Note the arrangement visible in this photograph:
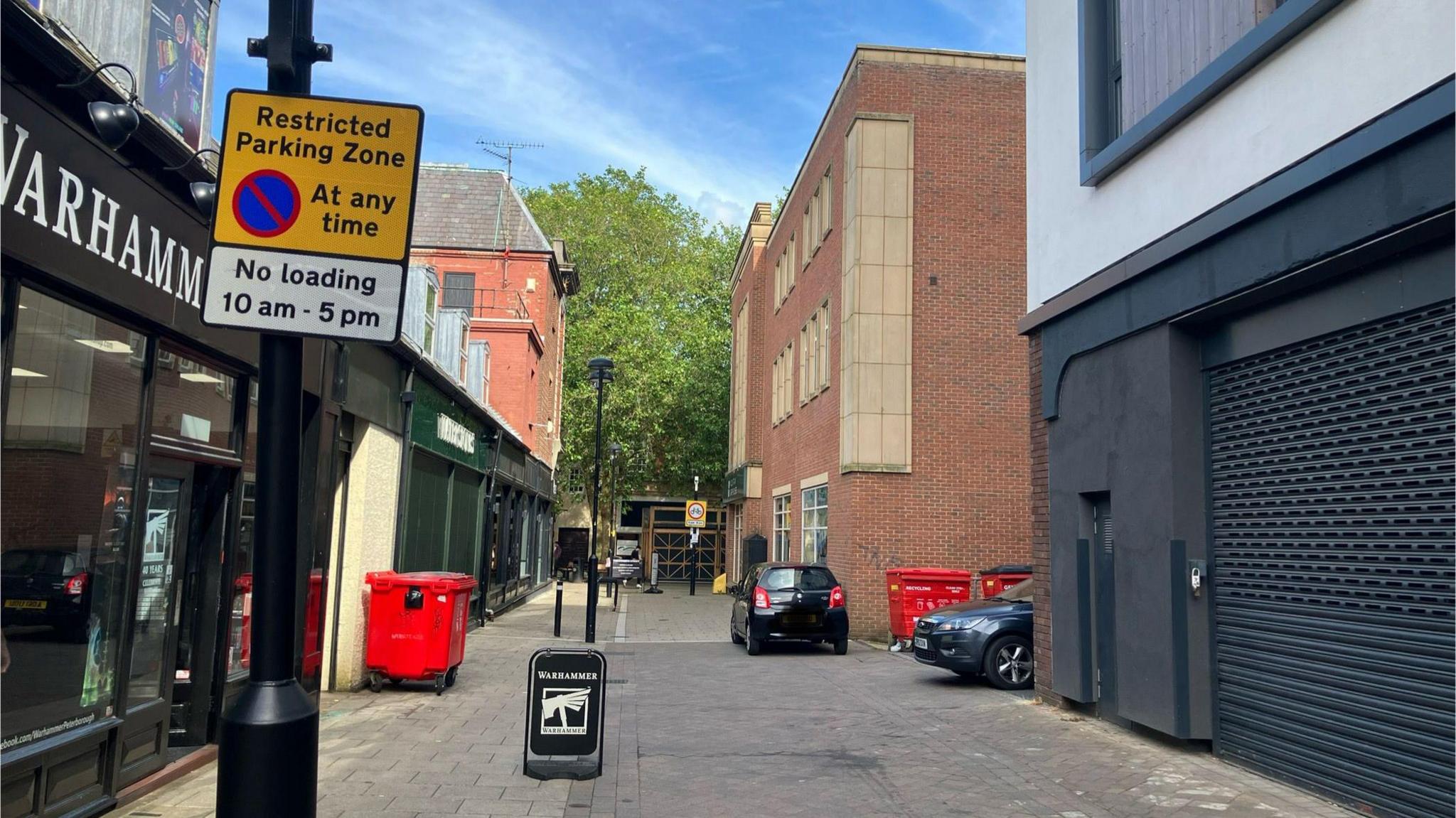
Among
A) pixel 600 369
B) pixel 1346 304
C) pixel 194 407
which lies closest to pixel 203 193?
pixel 194 407

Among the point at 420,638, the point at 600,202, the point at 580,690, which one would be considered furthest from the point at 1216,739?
the point at 600,202

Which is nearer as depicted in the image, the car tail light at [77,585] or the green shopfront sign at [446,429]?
the car tail light at [77,585]

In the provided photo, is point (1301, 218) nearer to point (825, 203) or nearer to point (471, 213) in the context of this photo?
point (825, 203)

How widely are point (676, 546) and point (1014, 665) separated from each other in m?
34.3

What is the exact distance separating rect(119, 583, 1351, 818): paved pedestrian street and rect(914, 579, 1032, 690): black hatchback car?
12.8 inches

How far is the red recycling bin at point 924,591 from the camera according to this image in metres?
17.7

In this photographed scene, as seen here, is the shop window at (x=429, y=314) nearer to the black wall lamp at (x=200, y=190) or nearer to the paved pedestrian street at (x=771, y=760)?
the paved pedestrian street at (x=771, y=760)

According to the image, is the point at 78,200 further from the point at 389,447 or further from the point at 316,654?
the point at 389,447

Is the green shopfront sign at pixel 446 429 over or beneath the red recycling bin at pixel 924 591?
over

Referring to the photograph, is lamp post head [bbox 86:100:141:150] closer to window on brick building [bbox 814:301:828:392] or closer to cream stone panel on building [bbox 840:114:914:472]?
cream stone panel on building [bbox 840:114:914:472]

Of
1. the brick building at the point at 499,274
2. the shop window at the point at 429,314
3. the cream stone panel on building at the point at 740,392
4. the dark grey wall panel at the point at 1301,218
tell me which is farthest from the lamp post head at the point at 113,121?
the cream stone panel on building at the point at 740,392

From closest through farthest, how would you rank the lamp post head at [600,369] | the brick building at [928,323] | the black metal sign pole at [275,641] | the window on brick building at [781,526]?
the black metal sign pole at [275,641] < the brick building at [928,323] < the lamp post head at [600,369] < the window on brick building at [781,526]

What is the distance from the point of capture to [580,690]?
797 cm

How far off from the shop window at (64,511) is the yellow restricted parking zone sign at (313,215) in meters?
2.82
